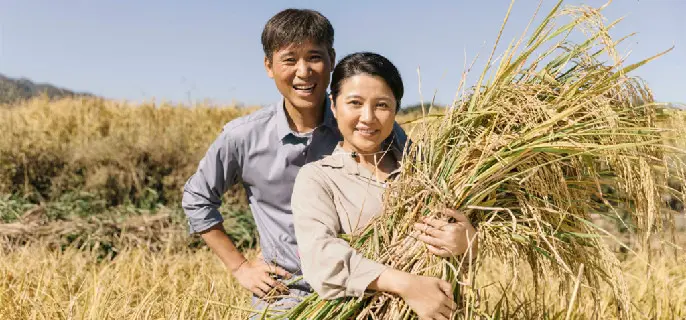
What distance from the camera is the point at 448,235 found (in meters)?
1.78

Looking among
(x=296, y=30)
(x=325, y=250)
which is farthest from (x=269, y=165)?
Result: (x=325, y=250)

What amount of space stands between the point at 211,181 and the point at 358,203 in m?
0.96

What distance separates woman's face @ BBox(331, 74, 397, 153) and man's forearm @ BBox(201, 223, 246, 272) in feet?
3.23

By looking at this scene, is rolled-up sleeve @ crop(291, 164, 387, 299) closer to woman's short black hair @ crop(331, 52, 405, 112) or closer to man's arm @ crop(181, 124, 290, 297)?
woman's short black hair @ crop(331, 52, 405, 112)

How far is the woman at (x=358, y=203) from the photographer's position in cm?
178

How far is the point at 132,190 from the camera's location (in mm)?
6672

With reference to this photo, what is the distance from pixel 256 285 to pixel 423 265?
0.96m

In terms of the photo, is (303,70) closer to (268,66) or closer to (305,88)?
(305,88)

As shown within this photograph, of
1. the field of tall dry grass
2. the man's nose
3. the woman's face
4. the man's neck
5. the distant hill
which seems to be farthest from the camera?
the distant hill

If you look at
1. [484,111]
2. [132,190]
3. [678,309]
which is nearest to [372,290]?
[484,111]

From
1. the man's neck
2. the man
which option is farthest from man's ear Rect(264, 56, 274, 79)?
the man's neck

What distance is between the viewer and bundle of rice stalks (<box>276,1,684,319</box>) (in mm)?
1835

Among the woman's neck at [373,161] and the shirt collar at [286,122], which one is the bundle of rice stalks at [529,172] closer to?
the woman's neck at [373,161]

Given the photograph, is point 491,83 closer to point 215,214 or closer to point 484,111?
point 484,111
